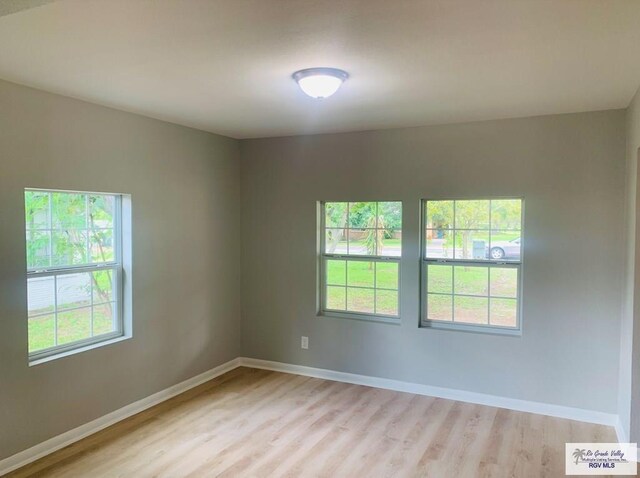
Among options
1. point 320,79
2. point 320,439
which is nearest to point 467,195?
point 320,79

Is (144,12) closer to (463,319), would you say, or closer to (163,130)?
(163,130)

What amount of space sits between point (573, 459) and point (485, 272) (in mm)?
1584

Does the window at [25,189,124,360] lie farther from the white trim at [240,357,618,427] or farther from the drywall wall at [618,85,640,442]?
the drywall wall at [618,85,640,442]

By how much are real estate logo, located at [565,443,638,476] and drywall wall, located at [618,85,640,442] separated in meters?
0.12

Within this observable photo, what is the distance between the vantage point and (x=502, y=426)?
145 inches

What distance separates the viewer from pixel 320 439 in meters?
3.48

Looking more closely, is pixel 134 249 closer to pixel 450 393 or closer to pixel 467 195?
pixel 467 195

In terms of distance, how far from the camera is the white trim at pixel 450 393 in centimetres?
379

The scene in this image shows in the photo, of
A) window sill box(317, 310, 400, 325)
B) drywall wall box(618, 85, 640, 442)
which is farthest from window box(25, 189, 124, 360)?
drywall wall box(618, 85, 640, 442)

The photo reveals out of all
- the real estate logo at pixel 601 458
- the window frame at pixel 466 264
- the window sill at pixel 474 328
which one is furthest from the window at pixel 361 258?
the real estate logo at pixel 601 458

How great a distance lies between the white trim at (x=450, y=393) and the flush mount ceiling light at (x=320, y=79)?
2942 mm

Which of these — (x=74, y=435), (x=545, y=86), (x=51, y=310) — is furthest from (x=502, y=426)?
(x=51, y=310)

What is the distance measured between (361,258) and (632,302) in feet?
7.59

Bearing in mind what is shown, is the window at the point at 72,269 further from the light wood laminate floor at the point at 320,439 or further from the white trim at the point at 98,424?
the light wood laminate floor at the point at 320,439
